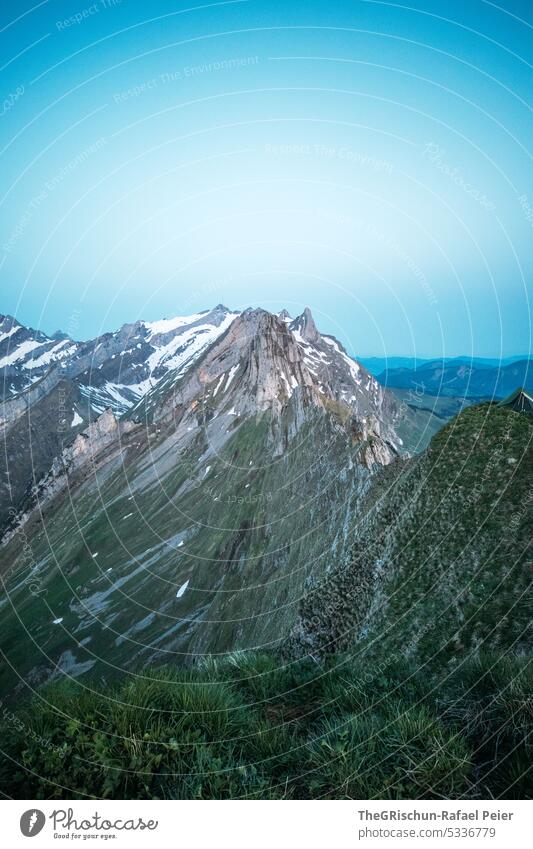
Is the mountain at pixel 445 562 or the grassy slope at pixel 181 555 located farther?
the grassy slope at pixel 181 555

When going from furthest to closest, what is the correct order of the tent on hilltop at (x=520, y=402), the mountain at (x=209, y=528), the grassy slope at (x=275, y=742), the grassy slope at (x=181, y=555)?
1. the grassy slope at (x=181, y=555)
2. the mountain at (x=209, y=528)
3. the tent on hilltop at (x=520, y=402)
4. the grassy slope at (x=275, y=742)

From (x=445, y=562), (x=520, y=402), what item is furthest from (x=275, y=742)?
(x=520, y=402)

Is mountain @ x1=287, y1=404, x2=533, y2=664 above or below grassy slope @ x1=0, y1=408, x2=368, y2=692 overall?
above

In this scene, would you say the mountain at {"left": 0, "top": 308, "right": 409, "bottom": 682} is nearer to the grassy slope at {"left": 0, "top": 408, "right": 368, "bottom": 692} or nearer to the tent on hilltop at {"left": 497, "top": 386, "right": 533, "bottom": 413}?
the grassy slope at {"left": 0, "top": 408, "right": 368, "bottom": 692}

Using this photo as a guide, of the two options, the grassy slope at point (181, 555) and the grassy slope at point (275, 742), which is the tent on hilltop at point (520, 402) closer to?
the grassy slope at point (275, 742)

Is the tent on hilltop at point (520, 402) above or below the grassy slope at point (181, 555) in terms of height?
above

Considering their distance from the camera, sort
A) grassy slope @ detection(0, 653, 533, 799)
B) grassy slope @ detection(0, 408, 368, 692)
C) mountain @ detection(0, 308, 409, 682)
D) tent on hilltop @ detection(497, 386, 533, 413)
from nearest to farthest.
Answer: grassy slope @ detection(0, 653, 533, 799) → tent on hilltop @ detection(497, 386, 533, 413) → mountain @ detection(0, 308, 409, 682) → grassy slope @ detection(0, 408, 368, 692)

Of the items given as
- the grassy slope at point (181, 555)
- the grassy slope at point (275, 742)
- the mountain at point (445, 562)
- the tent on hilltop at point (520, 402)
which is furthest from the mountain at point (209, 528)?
the grassy slope at point (275, 742)

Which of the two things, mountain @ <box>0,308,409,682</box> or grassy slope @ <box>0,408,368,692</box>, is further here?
grassy slope @ <box>0,408,368,692</box>

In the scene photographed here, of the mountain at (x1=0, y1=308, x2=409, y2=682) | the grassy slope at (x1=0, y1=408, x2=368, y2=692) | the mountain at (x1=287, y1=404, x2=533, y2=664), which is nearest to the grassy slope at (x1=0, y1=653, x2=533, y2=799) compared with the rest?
the mountain at (x1=287, y1=404, x2=533, y2=664)
